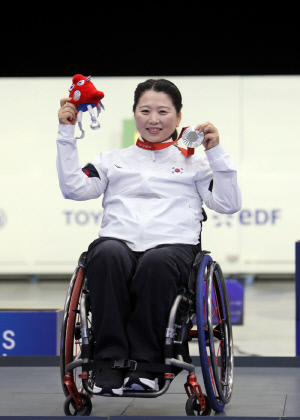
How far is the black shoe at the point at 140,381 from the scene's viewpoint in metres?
1.81

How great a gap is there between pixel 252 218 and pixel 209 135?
15.1 feet

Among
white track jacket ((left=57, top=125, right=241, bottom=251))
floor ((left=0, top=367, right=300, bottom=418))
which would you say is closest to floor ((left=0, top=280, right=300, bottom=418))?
floor ((left=0, top=367, right=300, bottom=418))

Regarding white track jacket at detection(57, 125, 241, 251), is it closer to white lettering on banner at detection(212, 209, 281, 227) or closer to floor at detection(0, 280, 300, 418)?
floor at detection(0, 280, 300, 418)

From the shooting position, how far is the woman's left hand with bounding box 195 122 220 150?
2021 mm

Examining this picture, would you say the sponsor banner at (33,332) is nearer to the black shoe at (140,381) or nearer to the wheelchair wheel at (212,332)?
the wheelchair wheel at (212,332)

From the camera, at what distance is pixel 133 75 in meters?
6.61

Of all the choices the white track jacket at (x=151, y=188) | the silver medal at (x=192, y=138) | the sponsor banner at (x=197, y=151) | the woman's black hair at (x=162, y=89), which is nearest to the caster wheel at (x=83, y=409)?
the white track jacket at (x=151, y=188)

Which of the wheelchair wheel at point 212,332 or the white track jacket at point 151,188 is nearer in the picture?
the wheelchair wheel at point 212,332

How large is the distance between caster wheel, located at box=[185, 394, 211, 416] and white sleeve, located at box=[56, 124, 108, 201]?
654 millimetres

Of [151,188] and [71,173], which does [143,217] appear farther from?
[71,173]

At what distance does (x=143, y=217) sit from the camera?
80.1 inches
